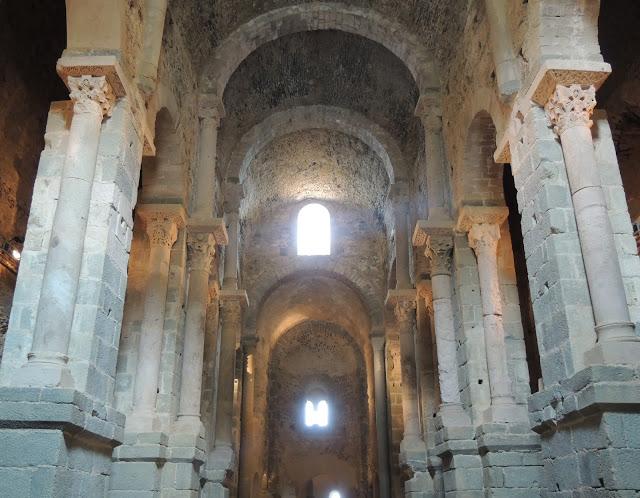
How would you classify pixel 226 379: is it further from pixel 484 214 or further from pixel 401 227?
pixel 484 214

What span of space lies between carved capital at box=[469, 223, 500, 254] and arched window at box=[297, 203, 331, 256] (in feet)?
37.0

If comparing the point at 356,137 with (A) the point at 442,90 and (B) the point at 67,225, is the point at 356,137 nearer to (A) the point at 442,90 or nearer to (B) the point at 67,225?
(A) the point at 442,90

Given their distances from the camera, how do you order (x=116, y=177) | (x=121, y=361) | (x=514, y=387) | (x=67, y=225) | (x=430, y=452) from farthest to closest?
1. (x=430, y=452)
2. (x=121, y=361)
3. (x=514, y=387)
4. (x=116, y=177)
5. (x=67, y=225)

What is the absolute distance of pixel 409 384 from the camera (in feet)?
46.5

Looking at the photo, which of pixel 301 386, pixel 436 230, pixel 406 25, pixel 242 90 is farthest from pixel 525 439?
pixel 301 386

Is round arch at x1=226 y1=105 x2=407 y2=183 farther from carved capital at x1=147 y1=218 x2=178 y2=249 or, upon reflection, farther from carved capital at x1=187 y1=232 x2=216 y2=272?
carved capital at x1=147 y1=218 x2=178 y2=249

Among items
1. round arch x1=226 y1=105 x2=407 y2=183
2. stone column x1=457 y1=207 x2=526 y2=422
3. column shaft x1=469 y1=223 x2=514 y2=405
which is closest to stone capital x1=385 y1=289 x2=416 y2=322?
round arch x1=226 y1=105 x2=407 y2=183

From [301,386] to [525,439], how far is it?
20.5 metres

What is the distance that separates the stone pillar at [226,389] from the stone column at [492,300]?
543cm

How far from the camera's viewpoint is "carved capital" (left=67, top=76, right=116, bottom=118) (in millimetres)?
6652

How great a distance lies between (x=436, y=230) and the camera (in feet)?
35.5

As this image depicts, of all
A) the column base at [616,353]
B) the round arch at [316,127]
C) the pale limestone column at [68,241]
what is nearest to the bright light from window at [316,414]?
the round arch at [316,127]

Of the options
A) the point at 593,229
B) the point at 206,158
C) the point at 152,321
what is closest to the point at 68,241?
the point at 152,321

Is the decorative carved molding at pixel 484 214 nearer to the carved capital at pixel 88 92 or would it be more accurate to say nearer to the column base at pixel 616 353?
the column base at pixel 616 353
